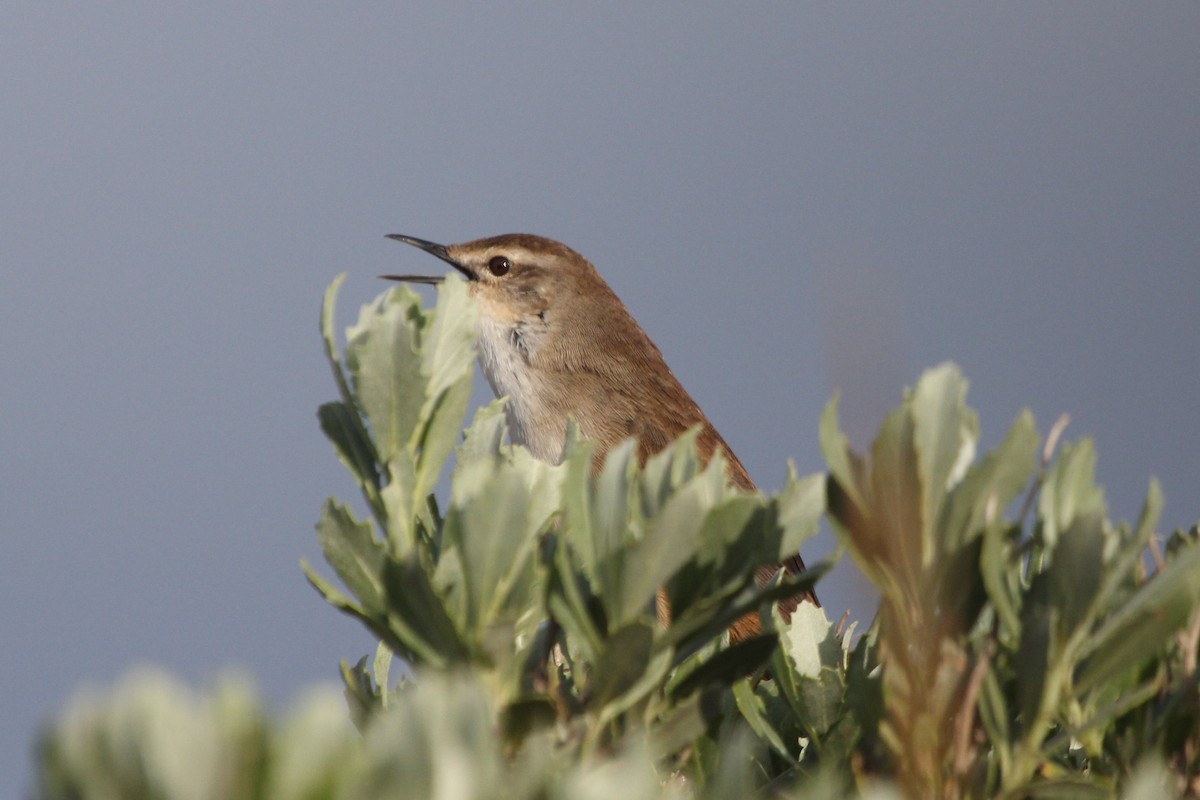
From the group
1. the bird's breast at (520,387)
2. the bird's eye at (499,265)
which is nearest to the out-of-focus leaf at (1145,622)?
the bird's breast at (520,387)

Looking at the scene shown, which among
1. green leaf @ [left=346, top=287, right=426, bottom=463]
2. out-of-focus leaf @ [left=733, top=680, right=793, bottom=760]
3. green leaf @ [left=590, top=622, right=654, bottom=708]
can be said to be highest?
green leaf @ [left=346, top=287, right=426, bottom=463]

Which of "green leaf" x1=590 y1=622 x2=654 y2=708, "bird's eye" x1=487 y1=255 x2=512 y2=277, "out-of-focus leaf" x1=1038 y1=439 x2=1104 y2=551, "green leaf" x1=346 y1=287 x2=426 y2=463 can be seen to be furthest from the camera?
"bird's eye" x1=487 y1=255 x2=512 y2=277

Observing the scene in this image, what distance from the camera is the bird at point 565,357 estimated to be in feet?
18.2

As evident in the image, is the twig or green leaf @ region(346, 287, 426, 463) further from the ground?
green leaf @ region(346, 287, 426, 463)

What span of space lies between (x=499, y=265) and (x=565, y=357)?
128 centimetres

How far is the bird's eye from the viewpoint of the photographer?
7191 millimetres

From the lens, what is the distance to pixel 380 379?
4.41 feet

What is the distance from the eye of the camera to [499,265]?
23.8 feet

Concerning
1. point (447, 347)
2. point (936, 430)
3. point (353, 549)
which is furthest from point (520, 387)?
point (936, 430)

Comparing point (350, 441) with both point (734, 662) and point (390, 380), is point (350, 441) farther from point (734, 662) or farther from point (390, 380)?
point (734, 662)

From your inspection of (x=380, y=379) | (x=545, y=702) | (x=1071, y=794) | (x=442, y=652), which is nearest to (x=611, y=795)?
(x=545, y=702)

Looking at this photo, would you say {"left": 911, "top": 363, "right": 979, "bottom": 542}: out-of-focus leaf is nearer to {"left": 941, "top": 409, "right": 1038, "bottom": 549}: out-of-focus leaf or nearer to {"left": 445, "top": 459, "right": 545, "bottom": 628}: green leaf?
{"left": 941, "top": 409, "right": 1038, "bottom": 549}: out-of-focus leaf

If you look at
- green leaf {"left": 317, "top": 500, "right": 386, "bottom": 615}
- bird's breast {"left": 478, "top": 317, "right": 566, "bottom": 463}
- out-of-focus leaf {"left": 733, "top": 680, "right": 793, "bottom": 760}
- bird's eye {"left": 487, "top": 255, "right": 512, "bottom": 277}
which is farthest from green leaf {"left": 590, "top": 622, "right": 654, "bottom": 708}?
bird's eye {"left": 487, "top": 255, "right": 512, "bottom": 277}

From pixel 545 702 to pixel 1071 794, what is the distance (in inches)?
18.4
